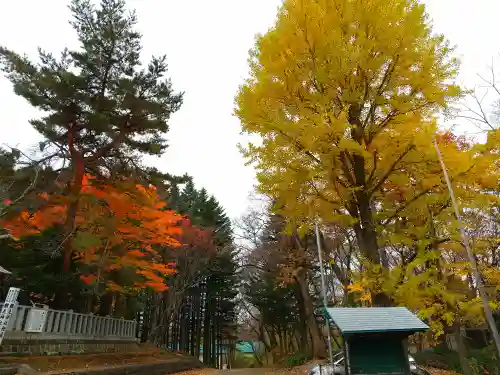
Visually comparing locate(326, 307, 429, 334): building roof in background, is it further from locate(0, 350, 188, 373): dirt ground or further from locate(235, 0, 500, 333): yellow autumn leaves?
locate(0, 350, 188, 373): dirt ground

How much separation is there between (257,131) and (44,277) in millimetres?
9906

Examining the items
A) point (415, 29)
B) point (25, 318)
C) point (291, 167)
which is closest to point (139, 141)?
point (25, 318)

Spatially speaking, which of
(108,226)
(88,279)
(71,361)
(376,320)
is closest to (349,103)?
(376,320)

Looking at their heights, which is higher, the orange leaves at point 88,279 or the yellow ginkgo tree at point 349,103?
the yellow ginkgo tree at point 349,103

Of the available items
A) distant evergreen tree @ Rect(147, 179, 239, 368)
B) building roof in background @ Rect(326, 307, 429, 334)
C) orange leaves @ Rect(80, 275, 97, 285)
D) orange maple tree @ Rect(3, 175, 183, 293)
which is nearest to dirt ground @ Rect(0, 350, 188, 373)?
orange leaves @ Rect(80, 275, 97, 285)

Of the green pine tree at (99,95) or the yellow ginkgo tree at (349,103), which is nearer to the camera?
the yellow ginkgo tree at (349,103)

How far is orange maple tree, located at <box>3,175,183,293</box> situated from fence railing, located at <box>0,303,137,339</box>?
55.5 inches

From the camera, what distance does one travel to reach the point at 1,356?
8.48 m

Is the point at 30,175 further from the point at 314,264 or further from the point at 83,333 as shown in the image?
the point at 314,264

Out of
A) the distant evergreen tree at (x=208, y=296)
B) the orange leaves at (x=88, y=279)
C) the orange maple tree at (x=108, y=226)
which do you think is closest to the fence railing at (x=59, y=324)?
the orange leaves at (x=88, y=279)

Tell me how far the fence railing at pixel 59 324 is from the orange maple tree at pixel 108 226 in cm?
141

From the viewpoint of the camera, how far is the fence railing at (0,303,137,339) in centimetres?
995

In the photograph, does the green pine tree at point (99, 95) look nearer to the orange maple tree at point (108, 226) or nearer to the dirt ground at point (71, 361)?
the orange maple tree at point (108, 226)

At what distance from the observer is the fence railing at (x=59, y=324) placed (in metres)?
9.95
